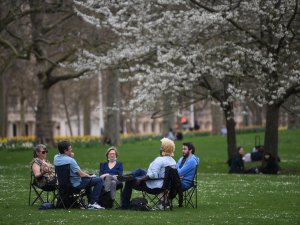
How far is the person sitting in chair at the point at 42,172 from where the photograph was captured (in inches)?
545

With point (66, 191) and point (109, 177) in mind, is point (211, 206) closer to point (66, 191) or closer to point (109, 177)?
point (109, 177)

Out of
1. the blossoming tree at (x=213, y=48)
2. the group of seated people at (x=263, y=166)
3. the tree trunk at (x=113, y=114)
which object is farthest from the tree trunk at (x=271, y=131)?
the tree trunk at (x=113, y=114)

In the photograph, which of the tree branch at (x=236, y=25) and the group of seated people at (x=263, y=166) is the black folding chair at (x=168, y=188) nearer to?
the tree branch at (x=236, y=25)

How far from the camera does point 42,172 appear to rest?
1383cm

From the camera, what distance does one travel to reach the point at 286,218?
11797mm

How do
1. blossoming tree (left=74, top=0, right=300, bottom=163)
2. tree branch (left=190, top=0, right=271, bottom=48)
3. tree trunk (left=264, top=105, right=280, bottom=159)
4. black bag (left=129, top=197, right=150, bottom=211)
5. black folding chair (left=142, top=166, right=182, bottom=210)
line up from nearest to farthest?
black bag (left=129, top=197, right=150, bottom=211), black folding chair (left=142, top=166, right=182, bottom=210), tree branch (left=190, top=0, right=271, bottom=48), blossoming tree (left=74, top=0, right=300, bottom=163), tree trunk (left=264, top=105, right=280, bottom=159)

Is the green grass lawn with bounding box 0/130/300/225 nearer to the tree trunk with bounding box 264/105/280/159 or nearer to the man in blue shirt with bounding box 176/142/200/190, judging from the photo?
the man in blue shirt with bounding box 176/142/200/190

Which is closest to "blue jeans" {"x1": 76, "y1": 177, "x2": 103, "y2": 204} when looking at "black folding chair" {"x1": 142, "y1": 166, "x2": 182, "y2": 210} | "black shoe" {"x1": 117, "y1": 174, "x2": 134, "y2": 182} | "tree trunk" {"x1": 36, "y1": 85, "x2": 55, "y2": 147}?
"black shoe" {"x1": 117, "y1": 174, "x2": 134, "y2": 182}

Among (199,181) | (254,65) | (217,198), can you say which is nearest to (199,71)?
(254,65)

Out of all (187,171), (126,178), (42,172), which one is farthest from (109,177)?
(187,171)

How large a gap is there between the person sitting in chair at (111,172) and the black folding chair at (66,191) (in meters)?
0.48

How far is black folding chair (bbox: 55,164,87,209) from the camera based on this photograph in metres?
13.4

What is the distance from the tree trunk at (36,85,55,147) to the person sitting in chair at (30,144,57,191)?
79.3 feet

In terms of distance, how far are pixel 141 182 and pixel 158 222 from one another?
96.6 inches
